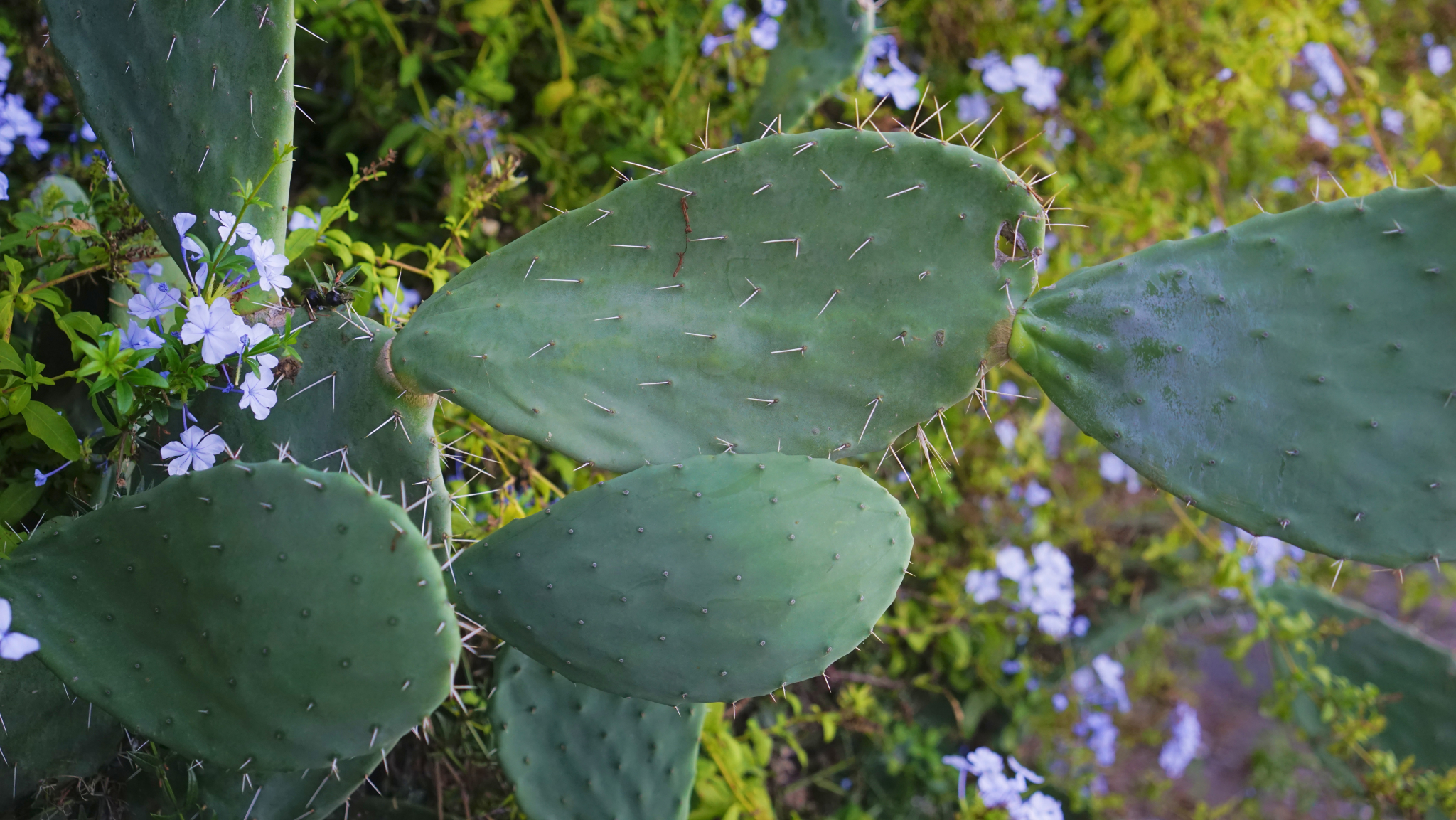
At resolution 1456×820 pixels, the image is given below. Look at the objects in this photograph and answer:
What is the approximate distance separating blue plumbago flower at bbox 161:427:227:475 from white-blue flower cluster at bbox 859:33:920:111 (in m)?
1.14

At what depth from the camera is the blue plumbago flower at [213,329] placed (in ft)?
2.60

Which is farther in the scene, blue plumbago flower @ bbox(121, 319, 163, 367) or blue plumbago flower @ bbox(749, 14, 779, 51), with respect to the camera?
blue plumbago flower @ bbox(749, 14, 779, 51)

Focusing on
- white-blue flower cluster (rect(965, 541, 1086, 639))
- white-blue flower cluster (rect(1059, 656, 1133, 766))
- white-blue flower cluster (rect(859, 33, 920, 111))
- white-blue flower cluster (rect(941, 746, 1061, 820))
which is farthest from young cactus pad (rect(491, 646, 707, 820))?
white-blue flower cluster (rect(1059, 656, 1133, 766))

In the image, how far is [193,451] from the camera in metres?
0.88

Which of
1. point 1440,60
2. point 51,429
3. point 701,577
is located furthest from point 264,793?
point 1440,60

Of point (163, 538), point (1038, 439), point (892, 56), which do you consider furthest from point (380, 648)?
point (1038, 439)

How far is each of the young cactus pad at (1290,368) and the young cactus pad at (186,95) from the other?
0.88 meters

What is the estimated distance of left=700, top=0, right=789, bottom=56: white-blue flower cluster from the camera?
1599 millimetres

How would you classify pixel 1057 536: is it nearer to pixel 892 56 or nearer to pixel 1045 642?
pixel 1045 642

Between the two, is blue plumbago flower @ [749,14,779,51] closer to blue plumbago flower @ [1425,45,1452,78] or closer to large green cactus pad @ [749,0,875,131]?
large green cactus pad @ [749,0,875,131]

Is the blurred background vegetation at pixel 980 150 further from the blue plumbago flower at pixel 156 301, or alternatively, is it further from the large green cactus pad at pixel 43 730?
the blue plumbago flower at pixel 156 301

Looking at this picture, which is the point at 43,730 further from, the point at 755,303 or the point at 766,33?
the point at 766,33

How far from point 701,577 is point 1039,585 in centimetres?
111

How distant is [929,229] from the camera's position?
987 millimetres
